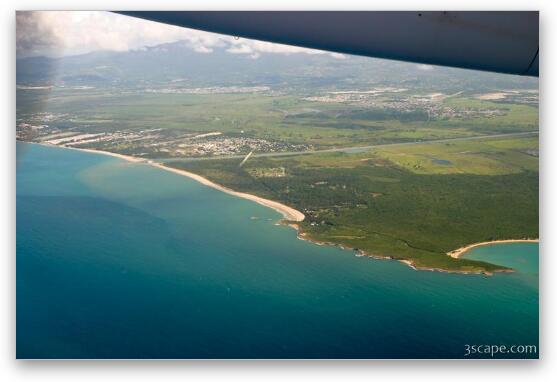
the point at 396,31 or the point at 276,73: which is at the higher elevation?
the point at 276,73

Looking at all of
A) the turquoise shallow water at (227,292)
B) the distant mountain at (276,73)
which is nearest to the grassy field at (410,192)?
the turquoise shallow water at (227,292)

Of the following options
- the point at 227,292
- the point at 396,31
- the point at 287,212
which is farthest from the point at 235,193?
the point at 396,31

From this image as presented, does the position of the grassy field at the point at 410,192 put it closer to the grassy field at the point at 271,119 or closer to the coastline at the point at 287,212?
the coastline at the point at 287,212

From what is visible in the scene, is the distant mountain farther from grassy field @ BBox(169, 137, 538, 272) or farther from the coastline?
grassy field @ BBox(169, 137, 538, 272)

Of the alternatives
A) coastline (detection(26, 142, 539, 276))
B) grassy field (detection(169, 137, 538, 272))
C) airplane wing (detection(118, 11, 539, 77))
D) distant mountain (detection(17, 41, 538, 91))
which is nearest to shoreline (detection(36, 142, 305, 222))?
coastline (detection(26, 142, 539, 276))

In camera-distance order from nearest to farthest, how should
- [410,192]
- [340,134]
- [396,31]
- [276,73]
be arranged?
[396,31] < [410,192] < [340,134] < [276,73]

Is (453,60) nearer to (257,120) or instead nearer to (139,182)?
(139,182)

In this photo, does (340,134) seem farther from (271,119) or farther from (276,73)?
(276,73)
